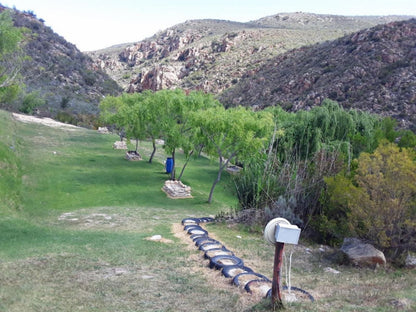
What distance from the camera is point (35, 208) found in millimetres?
15648

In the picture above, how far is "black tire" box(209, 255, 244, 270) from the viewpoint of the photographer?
309 inches

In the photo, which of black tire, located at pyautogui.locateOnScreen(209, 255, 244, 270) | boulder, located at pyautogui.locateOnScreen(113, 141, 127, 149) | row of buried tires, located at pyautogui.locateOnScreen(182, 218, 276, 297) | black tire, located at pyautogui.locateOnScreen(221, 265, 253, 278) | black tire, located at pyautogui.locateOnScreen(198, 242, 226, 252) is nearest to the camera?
row of buried tires, located at pyautogui.locateOnScreen(182, 218, 276, 297)

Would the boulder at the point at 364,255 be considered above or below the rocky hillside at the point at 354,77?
below

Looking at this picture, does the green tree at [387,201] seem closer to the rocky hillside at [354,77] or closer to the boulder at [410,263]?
the boulder at [410,263]

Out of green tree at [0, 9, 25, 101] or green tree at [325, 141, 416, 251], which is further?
green tree at [0, 9, 25, 101]

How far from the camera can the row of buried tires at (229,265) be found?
6.44 metres

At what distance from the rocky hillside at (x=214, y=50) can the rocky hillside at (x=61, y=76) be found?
722 inches

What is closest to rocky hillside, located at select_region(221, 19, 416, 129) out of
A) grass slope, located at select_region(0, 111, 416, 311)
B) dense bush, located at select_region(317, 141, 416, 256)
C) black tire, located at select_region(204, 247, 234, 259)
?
grass slope, located at select_region(0, 111, 416, 311)

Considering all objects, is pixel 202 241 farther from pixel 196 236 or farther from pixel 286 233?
pixel 286 233

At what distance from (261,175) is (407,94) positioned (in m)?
33.5

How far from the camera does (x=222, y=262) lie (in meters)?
8.19

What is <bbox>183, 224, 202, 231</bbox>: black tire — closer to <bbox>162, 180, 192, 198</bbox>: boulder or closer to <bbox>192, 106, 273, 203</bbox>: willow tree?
<bbox>192, 106, 273, 203</bbox>: willow tree

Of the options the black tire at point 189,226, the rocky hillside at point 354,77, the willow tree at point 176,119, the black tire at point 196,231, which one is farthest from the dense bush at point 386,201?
the rocky hillside at point 354,77

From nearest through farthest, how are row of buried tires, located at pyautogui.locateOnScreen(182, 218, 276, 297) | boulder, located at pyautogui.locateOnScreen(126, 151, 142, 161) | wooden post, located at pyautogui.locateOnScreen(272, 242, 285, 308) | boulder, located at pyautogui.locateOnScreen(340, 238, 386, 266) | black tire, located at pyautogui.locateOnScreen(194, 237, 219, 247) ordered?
1. wooden post, located at pyautogui.locateOnScreen(272, 242, 285, 308)
2. row of buried tires, located at pyautogui.locateOnScreen(182, 218, 276, 297)
3. boulder, located at pyautogui.locateOnScreen(340, 238, 386, 266)
4. black tire, located at pyautogui.locateOnScreen(194, 237, 219, 247)
5. boulder, located at pyautogui.locateOnScreen(126, 151, 142, 161)
